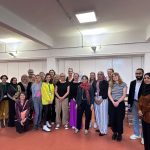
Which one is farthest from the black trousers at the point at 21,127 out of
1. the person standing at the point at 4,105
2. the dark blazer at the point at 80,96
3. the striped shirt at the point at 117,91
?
the striped shirt at the point at 117,91

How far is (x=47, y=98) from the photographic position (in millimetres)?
4602

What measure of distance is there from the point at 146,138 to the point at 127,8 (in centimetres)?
302

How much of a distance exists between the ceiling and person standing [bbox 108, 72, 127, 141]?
1.70m

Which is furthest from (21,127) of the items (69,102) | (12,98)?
(69,102)

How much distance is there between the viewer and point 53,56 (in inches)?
292

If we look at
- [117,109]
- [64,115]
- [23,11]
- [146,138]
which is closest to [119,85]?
[117,109]

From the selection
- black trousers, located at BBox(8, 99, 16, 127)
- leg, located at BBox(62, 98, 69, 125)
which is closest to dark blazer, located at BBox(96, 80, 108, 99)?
leg, located at BBox(62, 98, 69, 125)

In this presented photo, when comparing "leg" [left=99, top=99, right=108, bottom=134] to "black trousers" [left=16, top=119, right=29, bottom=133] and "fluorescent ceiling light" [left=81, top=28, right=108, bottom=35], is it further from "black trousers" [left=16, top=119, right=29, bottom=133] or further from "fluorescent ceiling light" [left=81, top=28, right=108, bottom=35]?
"fluorescent ceiling light" [left=81, top=28, right=108, bottom=35]

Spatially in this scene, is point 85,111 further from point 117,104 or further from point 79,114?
point 117,104

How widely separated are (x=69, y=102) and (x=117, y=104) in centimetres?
146

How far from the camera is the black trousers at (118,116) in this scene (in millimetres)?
3703

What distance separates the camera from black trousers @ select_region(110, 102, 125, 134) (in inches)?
146

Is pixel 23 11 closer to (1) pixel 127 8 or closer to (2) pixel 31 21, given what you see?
(2) pixel 31 21

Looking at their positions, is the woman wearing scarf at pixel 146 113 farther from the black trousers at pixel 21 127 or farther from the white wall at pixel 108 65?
the white wall at pixel 108 65
